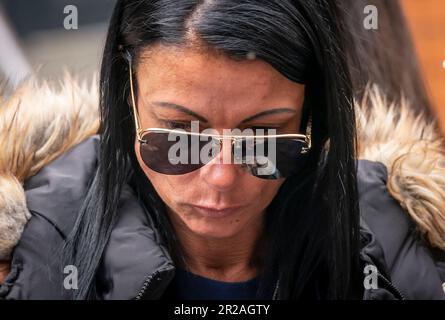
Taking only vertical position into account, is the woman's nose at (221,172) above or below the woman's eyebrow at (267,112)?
below

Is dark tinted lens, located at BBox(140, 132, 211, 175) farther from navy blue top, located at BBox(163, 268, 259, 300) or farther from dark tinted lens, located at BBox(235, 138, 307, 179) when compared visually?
navy blue top, located at BBox(163, 268, 259, 300)

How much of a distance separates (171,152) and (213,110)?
0.41ft

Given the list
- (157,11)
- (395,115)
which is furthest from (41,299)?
(395,115)

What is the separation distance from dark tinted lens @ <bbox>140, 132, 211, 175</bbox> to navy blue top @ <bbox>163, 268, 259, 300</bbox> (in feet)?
0.93

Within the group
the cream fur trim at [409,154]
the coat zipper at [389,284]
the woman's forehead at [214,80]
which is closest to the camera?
the woman's forehead at [214,80]

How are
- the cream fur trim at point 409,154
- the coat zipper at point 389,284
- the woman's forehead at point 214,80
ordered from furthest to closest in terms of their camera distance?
the cream fur trim at point 409,154, the coat zipper at point 389,284, the woman's forehead at point 214,80

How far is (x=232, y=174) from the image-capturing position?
160cm

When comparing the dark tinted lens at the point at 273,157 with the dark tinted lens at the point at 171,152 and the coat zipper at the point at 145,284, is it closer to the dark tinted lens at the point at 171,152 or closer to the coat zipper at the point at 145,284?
the dark tinted lens at the point at 171,152

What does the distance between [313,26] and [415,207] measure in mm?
507

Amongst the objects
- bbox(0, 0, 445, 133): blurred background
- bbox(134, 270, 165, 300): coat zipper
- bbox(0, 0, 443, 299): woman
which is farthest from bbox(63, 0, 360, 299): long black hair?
bbox(0, 0, 445, 133): blurred background

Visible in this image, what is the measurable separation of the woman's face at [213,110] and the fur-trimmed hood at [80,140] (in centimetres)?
31

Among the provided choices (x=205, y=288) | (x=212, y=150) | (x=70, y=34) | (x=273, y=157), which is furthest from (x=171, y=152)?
(x=70, y=34)

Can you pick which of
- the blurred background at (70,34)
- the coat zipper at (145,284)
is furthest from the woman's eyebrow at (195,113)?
the blurred background at (70,34)

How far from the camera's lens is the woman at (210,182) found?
1572 mm
